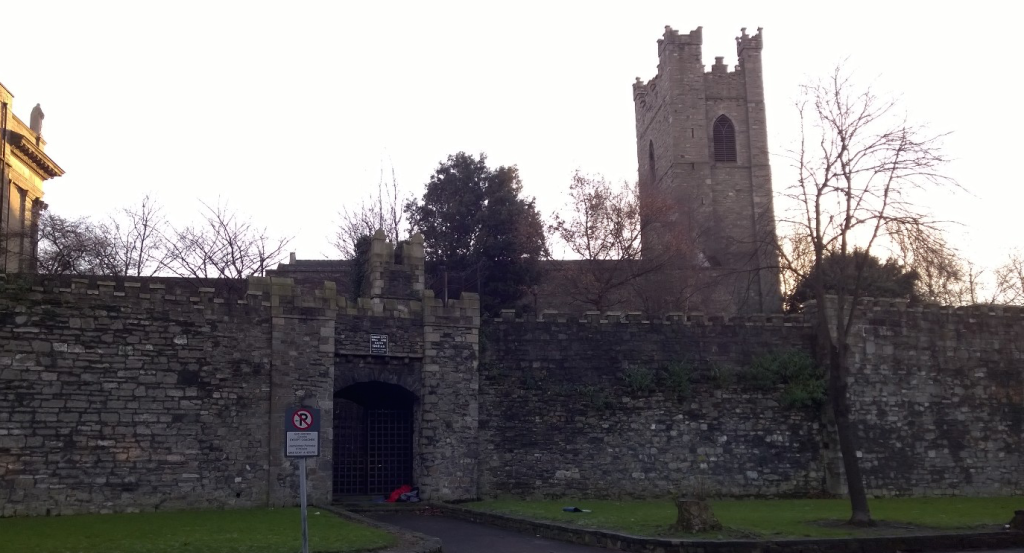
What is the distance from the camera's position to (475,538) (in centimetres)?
1620

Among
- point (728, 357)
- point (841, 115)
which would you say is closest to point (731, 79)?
point (728, 357)

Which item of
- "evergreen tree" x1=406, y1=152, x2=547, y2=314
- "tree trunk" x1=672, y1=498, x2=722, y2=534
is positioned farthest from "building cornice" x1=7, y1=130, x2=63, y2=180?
"tree trunk" x1=672, y1=498, x2=722, y2=534

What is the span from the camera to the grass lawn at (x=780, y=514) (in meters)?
16.0

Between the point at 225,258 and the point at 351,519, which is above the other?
the point at 225,258

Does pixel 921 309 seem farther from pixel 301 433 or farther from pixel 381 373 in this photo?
pixel 301 433

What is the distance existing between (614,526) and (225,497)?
8.68m

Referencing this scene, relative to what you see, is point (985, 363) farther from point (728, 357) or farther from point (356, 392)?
point (356, 392)

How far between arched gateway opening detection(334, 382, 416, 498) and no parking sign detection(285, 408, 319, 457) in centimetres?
1098

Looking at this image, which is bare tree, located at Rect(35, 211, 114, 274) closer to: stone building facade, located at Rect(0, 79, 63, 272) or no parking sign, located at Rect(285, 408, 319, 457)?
stone building facade, located at Rect(0, 79, 63, 272)

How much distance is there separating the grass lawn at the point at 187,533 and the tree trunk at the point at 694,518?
180 inches

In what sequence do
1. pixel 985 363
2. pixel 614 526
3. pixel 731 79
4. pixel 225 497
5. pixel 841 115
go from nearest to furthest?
pixel 614 526 < pixel 841 115 < pixel 225 497 < pixel 985 363 < pixel 731 79

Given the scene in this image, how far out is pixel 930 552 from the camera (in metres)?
15.0

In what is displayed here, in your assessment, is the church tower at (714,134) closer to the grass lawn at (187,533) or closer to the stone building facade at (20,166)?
the stone building facade at (20,166)

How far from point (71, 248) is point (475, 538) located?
84.6 ft
